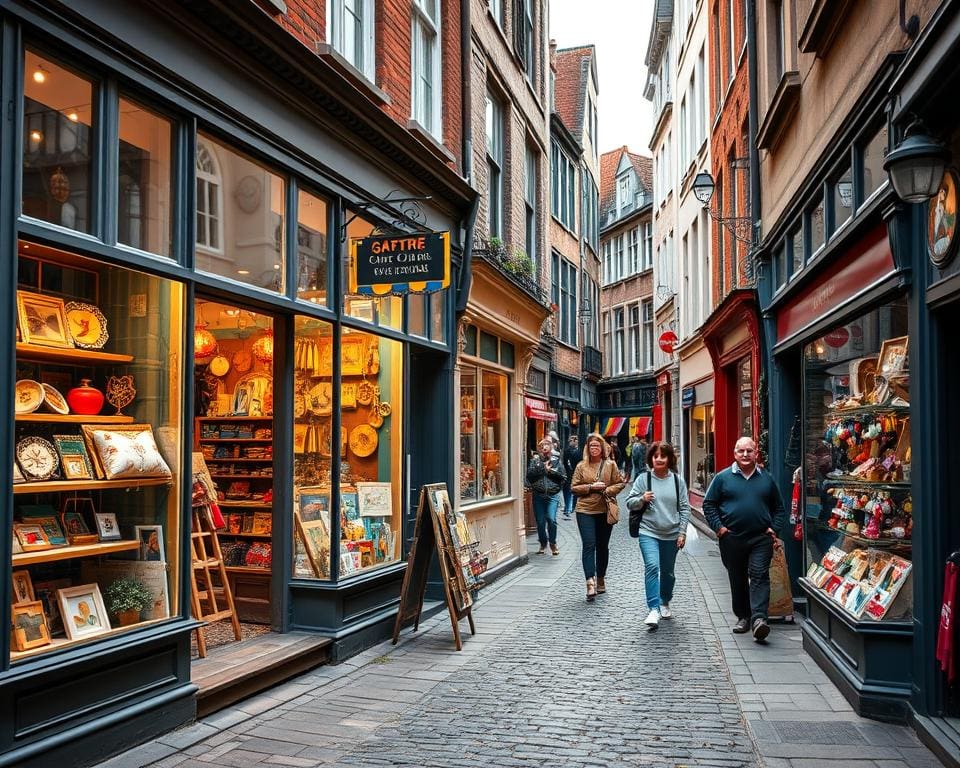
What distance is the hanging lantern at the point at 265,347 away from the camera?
8586mm

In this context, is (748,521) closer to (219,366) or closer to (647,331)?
(219,366)

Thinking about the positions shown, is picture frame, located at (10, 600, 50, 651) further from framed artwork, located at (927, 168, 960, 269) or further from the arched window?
framed artwork, located at (927, 168, 960, 269)

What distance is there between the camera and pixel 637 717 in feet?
20.0

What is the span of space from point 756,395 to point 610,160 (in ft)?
124

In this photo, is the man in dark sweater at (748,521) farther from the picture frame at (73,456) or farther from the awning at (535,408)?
the awning at (535,408)

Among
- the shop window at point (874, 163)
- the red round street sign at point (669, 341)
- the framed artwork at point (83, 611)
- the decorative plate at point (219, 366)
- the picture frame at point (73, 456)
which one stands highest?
the red round street sign at point (669, 341)

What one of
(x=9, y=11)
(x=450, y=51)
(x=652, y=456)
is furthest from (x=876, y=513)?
(x=450, y=51)

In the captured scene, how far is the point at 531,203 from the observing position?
17.8m

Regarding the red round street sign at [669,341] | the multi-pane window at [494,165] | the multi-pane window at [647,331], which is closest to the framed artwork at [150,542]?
the multi-pane window at [494,165]

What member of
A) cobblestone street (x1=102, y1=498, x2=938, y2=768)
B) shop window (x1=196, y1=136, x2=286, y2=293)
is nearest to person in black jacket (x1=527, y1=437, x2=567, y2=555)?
cobblestone street (x1=102, y1=498, x2=938, y2=768)

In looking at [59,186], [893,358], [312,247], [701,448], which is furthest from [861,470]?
[701,448]

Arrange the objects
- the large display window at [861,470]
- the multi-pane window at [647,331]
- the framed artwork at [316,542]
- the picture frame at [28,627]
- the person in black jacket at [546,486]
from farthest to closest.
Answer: the multi-pane window at [647,331], the person in black jacket at [546,486], the framed artwork at [316,542], the large display window at [861,470], the picture frame at [28,627]

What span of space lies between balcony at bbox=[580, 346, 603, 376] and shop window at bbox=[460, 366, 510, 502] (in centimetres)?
1762

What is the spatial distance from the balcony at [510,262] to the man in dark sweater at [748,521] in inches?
171
